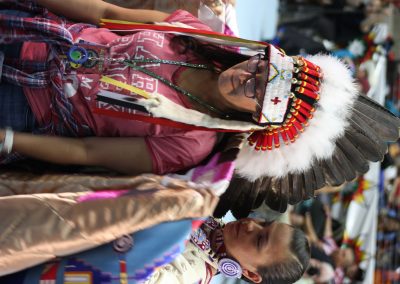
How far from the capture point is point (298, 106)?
123cm

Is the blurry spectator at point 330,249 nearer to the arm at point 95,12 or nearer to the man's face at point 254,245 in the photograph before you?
the man's face at point 254,245

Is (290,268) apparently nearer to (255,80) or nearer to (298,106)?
(298,106)

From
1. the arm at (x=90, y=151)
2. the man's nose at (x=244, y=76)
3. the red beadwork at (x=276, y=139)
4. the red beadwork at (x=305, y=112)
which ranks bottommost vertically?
the arm at (x=90, y=151)

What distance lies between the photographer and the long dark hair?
127cm

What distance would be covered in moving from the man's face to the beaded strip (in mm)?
328

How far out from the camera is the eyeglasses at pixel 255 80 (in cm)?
117

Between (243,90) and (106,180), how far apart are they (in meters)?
0.43

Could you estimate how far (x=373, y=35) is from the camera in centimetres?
364

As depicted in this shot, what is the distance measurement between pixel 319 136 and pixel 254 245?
0.44 meters

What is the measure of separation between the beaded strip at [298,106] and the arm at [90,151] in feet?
1.20

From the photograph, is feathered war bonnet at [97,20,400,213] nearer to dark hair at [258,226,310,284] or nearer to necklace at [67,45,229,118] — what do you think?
necklace at [67,45,229,118]

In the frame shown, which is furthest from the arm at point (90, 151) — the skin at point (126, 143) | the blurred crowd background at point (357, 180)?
the blurred crowd background at point (357, 180)

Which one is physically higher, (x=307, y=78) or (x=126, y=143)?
(x=307, y=78)

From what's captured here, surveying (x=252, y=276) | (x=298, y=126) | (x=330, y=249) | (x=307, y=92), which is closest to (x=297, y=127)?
(x=298, y=126)
